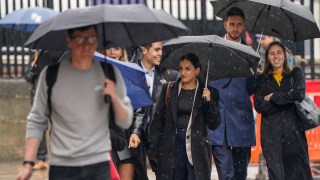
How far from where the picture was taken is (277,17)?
1139 centimetres

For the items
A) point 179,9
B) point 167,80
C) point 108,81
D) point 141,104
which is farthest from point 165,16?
point 179,9

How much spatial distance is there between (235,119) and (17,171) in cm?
458

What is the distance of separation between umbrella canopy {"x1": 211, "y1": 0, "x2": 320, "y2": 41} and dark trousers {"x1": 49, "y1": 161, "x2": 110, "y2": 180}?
3.85m

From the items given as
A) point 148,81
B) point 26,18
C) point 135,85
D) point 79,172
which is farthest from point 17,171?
point 79,172

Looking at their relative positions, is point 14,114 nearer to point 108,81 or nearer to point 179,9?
point 179,9

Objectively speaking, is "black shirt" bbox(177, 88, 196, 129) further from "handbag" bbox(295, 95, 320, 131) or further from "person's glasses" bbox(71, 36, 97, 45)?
"person's glasses" bbox(71, 36, 97, 45)

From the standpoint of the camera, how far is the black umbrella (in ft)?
A: 34.5

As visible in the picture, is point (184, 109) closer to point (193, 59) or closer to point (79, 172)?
point (193, 59)

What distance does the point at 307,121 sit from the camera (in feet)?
36.8

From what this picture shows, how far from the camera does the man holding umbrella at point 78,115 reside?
720 centimetres

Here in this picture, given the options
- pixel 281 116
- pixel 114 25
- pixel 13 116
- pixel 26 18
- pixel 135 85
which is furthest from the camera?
pixel 13 116

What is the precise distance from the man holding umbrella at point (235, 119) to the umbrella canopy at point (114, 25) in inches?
134

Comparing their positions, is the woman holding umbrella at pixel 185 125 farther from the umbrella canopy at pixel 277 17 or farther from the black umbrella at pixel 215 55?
the umbrella canopy at pixel 277 17

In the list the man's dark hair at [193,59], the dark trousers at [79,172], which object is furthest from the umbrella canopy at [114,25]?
the man's dark hair at [193,59]
